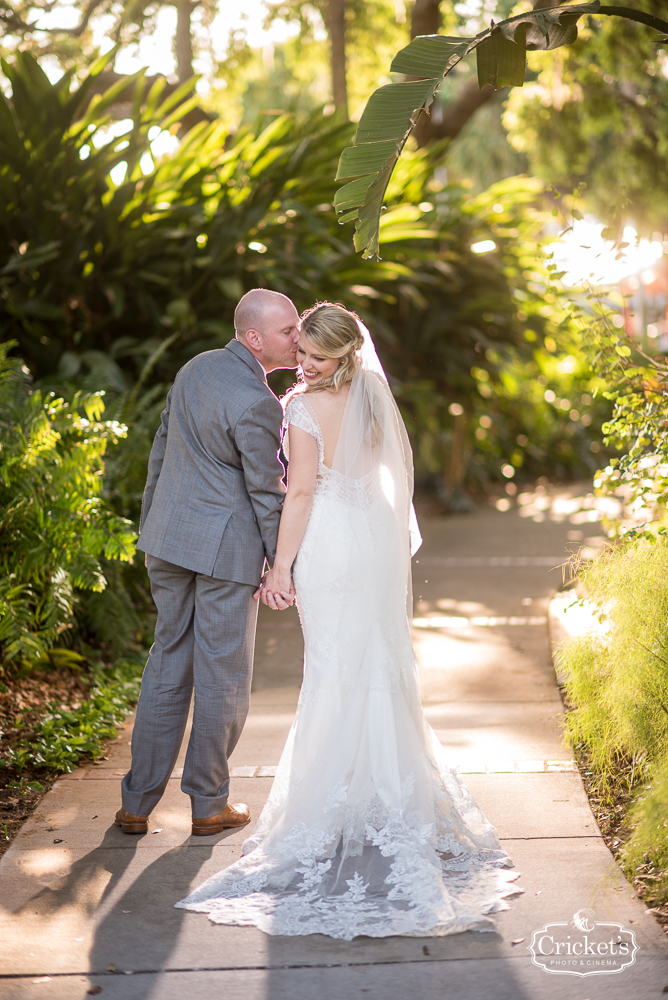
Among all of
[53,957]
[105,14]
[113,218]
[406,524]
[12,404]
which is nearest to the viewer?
[53,957]

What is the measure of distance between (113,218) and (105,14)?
25.8 feet

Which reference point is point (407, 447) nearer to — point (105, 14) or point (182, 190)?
point (182, 190)

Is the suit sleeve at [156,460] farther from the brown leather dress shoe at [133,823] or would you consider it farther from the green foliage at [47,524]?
the brown leather dress shoe at [133,823]

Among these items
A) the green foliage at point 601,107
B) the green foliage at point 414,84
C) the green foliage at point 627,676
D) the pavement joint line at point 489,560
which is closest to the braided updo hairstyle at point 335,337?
the green foliage at point 414,84

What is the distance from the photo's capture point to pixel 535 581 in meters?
7.92

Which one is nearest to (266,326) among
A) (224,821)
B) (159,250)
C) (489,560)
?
(224,821)

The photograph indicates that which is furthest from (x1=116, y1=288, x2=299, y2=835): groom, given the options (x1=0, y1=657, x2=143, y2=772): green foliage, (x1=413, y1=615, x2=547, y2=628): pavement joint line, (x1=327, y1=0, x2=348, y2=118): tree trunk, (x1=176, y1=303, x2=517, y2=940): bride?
(x1=327, y1=0, x2=348, y2=118): tree trunk

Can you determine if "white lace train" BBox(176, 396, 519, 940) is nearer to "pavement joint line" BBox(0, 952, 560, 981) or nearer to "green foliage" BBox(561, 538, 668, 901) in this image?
"pavement joint line" BBox(0, 952, 560, 981)

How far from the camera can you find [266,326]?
366cm

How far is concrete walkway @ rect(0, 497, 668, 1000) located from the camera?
8.71 feet

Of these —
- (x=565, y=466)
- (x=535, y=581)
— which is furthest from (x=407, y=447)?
(x=565, y=466)

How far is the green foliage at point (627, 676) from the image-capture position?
3.63 m

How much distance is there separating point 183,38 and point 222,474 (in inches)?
449

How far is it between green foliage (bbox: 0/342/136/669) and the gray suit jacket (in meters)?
1.24
